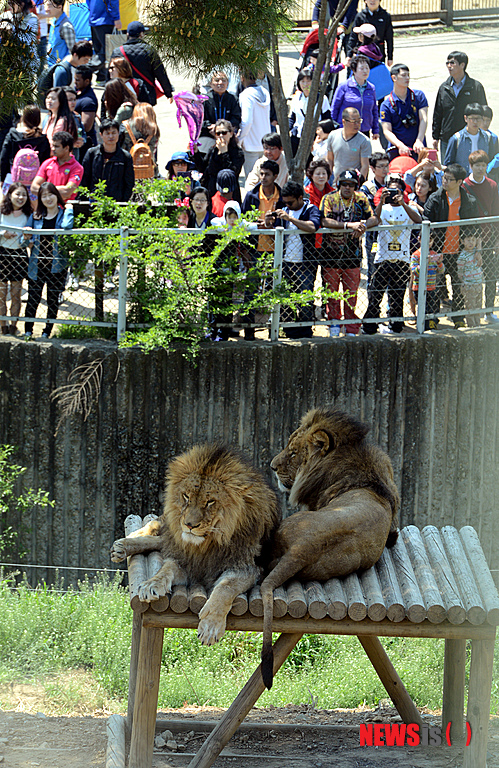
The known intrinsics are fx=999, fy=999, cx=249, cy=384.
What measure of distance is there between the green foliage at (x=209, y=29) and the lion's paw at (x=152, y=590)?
2738 millimetres

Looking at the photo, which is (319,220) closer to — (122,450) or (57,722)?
(122,450)

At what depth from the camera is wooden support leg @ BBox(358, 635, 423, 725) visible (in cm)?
540

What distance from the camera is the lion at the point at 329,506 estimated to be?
4.44 meters

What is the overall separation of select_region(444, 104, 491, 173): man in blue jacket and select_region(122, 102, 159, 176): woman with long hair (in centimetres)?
302

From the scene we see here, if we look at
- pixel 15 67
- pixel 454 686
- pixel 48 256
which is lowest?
pixel 454 686

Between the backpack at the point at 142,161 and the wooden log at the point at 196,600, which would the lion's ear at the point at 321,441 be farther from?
the backpack at the point at 142,161

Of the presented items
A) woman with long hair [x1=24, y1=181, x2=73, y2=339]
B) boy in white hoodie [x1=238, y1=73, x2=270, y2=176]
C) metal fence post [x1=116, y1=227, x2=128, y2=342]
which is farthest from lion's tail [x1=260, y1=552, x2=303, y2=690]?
boy in white hoodie [x1=238, y1=73, x2=270, y2=176]

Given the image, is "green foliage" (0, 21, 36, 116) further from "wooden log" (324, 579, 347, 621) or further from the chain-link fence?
→ the chain-link fence

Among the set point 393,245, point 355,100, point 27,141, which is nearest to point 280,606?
point 393,245

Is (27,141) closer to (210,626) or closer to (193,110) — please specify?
(193,110)

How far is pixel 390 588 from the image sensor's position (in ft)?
14.8

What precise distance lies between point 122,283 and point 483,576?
439 cm

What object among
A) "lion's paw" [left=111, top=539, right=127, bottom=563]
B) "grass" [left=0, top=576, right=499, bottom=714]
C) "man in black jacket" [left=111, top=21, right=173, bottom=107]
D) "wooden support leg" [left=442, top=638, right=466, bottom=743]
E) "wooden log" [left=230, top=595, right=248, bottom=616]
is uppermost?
"man in black jacket" [left=111, top=21, right=173, bottom=107]

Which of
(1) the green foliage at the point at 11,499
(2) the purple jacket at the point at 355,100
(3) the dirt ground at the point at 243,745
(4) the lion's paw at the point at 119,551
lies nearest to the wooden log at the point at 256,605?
(4) the lion's paw at the point at 119,551
